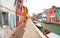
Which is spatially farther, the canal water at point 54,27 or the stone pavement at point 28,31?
the canal water at point 54,27

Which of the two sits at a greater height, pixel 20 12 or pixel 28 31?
pixel 20 12

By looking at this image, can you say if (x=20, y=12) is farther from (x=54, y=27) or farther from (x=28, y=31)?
(x=54, y=27)

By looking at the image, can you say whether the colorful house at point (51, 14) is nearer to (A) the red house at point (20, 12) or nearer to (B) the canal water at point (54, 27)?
(B) the canal water at point (54, 27)

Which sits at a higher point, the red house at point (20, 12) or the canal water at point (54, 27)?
the red house at point (20, 12)

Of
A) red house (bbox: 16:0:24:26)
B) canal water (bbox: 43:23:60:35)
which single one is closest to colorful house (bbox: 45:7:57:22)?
canal water (bbox: 43:23:60:35)

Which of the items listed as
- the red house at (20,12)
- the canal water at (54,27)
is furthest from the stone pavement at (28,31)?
the canal water at (54,27)

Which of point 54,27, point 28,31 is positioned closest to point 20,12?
point 28,31

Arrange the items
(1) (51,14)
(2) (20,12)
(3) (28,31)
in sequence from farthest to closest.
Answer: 1. (2) (20,12)
2. (1) (51,14)
3. (3) (28,31)

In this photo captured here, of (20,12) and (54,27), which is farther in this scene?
(20,12)

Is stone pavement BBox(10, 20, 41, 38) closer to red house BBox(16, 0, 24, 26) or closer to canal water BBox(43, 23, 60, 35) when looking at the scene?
red house BBox(16, 0, 24, 26)

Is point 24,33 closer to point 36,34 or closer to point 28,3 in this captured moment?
point 36,34

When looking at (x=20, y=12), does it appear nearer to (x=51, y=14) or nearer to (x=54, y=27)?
(x=51, y=14)

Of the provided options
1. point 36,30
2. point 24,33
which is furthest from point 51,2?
point 24,33

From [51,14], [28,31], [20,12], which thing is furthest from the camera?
[20,12]
